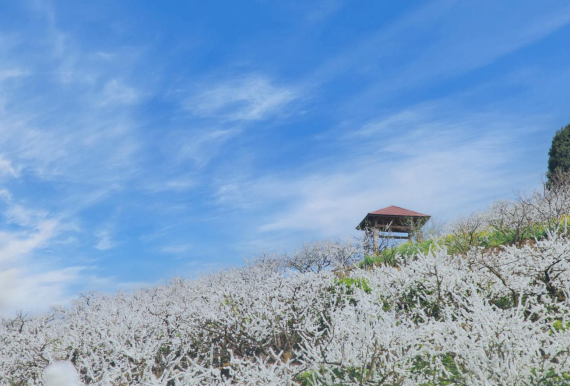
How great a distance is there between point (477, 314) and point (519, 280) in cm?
256

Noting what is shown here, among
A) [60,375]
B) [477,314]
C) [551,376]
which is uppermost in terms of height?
[60,375]

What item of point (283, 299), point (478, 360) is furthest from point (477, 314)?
point (283, 299)

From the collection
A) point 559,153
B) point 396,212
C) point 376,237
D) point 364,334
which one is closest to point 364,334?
point 364,334

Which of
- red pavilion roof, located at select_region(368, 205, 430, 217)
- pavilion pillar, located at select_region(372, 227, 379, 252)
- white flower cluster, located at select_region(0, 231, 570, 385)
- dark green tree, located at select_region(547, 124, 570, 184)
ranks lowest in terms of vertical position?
white flower cluster, located at select_region(0, 231, 570, 385)

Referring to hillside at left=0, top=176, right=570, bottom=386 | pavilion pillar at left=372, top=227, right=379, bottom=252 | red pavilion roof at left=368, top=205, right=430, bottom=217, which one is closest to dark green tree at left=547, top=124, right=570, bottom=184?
red pavilion roof at left=368, top=205, right=430, bottom=217

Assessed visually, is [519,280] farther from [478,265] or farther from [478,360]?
[478,360]

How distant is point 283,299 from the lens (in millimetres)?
9180

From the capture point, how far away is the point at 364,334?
4.54 m

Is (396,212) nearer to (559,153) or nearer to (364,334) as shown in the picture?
(559,153)

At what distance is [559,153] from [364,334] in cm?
3633

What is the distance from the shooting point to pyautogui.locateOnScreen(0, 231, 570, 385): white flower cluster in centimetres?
423

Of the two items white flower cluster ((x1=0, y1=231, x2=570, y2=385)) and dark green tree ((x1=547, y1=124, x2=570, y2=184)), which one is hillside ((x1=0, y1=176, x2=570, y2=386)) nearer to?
white flower cluster ((x1=0, y1=231, x2=570, y2=385))

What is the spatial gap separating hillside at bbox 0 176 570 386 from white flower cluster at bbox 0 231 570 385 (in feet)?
0.07

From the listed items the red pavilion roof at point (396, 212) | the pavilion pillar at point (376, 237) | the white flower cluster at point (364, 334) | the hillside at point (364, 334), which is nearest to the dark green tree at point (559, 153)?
the red pavilion roof at point (396, 212)
